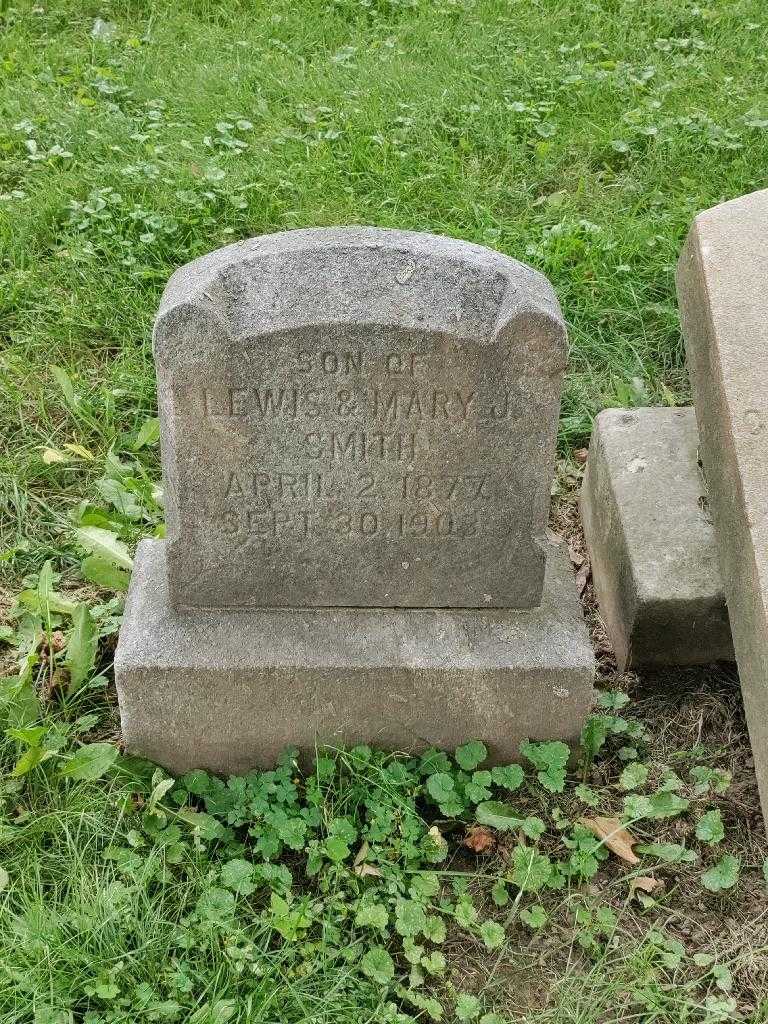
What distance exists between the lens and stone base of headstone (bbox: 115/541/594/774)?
2.45 meters

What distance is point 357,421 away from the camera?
2275 millimetres

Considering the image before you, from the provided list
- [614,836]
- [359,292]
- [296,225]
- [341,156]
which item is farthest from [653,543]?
[341,156]

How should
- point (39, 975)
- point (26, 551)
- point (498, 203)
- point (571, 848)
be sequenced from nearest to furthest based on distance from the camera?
point (39, 975)
point (571, 848)
point (26, 551)
point (498, 203)

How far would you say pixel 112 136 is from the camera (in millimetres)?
4613

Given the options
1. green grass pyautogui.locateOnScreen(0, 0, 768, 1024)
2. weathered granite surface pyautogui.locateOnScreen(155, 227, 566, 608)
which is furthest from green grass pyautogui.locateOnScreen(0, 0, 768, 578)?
weathered granite surface pyautogui.locateOnScreen(155, 227, 566, 608)

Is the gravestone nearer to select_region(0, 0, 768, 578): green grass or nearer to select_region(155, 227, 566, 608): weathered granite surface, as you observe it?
select_region(155, 227, 566, 608): weathered granite surface

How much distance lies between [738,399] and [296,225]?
224 centimetres

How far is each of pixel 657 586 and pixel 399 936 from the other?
3.48ft

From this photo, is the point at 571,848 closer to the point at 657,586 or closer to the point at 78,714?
the point at 657,586

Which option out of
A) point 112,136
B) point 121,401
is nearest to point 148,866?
point 121,401

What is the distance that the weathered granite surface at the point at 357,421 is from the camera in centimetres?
215

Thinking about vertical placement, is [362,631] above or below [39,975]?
above

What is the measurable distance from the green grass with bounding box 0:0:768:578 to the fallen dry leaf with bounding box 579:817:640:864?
1.48 metres

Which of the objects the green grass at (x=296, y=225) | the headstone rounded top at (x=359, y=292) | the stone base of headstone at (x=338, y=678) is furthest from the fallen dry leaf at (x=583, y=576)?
the headstone rounded top at (x=359, y=292)
